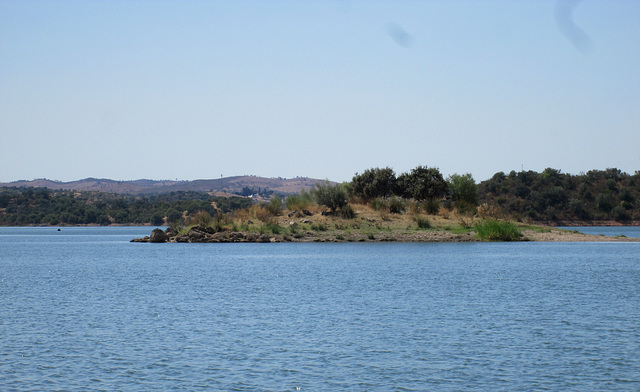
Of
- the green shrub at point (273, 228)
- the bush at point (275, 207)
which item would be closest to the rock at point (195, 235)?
the green shrub at point (273, 228)

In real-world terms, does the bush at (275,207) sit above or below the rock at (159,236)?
above

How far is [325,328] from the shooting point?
19.6 meters

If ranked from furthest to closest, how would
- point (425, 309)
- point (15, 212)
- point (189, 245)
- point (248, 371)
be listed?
1. point (15, 212)
2. point (189, 245)
3. point (425, 309)
4. point (248, 371)

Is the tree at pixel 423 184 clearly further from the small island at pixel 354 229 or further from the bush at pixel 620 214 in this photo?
the bush at pixel 620 214

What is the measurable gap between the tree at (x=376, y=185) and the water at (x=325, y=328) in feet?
107

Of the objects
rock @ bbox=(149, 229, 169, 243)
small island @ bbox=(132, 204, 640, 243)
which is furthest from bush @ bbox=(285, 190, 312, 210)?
rock @ bbox=(149, 229, 169, 243)

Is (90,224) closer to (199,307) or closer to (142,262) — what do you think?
(142,262)

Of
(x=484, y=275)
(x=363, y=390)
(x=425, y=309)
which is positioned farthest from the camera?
(x=484, y=275)

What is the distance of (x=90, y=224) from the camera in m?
154

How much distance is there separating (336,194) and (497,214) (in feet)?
54.6

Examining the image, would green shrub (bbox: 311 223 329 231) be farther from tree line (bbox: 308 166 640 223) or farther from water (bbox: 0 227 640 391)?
water (bbox: 0 227 640 391)

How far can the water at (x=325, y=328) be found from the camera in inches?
551

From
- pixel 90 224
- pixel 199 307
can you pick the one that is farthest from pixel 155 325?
pixel 90 224

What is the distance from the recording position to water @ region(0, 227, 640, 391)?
46.0 ft
